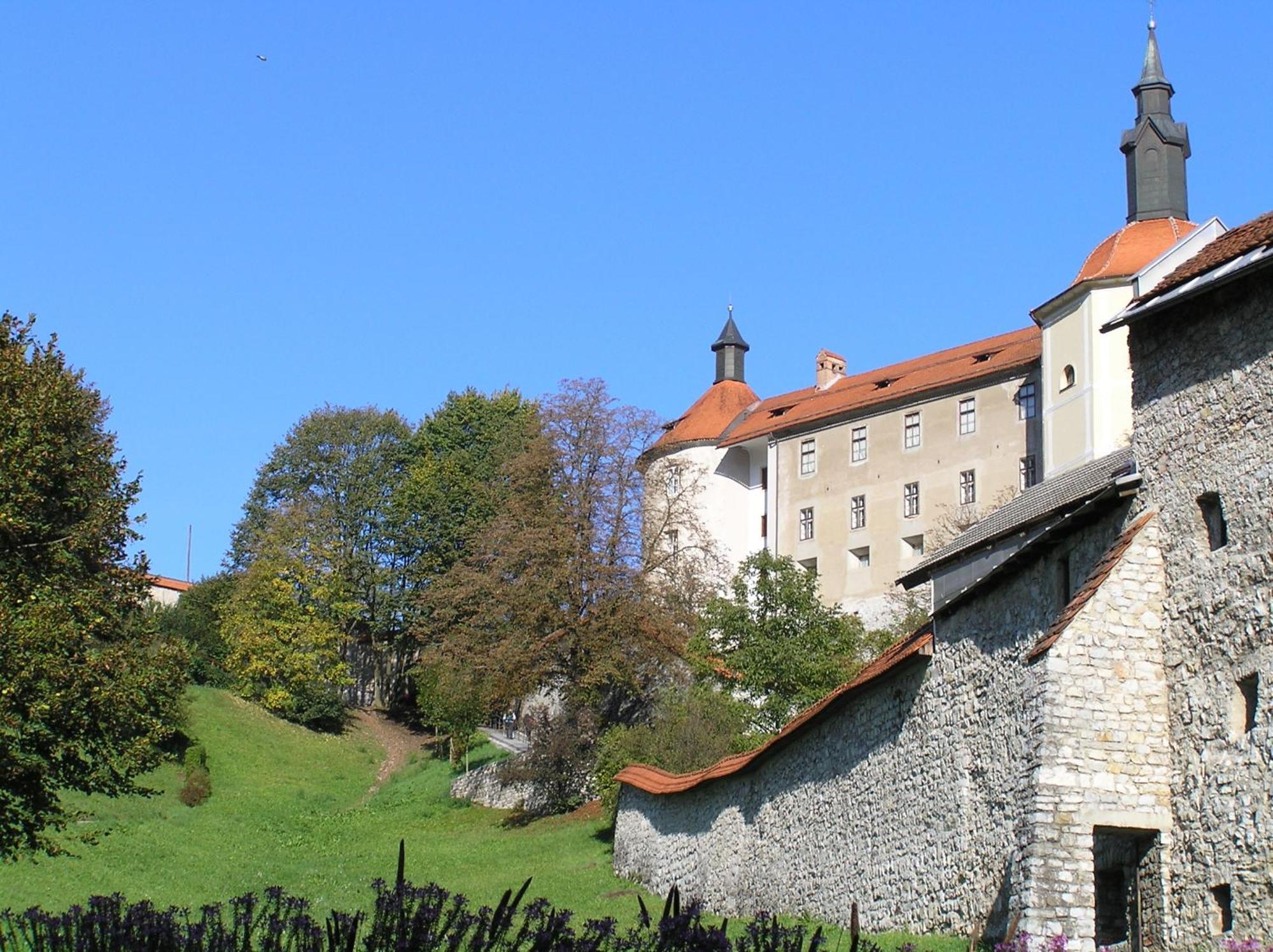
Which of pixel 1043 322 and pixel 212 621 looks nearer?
pixel 1043 322

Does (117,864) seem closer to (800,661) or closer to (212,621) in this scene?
(800,661)

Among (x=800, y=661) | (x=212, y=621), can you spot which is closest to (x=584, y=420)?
(x=800, y=661)

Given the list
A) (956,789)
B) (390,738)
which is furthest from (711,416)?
(956,789)

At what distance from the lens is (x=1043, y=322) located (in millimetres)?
45812

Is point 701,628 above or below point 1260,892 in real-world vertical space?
above

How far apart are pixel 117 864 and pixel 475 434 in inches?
1443

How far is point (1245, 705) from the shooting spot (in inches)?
566

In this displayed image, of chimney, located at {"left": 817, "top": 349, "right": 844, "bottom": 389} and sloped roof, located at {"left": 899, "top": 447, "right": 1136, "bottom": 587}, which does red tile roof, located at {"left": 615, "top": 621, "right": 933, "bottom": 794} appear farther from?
chimney, located at {"left": 817, "top": 349, "right": 844, "bottom": 389}

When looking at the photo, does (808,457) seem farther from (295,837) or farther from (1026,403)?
(295,837)

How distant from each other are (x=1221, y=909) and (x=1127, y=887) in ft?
4.50

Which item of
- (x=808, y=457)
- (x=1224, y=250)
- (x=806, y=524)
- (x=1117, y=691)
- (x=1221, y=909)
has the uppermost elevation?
(x=808, y=457)

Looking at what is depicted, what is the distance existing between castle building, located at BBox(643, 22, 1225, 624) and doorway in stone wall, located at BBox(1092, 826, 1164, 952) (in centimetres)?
2522

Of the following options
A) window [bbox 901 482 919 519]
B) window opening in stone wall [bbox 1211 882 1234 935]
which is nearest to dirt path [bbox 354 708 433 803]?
window [bbox 901 482 919 519]

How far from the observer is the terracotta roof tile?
1564 cm
